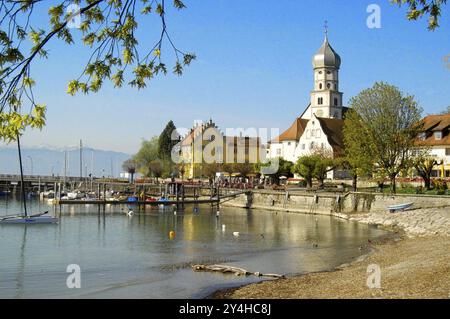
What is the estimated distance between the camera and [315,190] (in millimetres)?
77062

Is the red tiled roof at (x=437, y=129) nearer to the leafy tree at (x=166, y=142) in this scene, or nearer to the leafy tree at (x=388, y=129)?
the leafy tree at (x=388, y=129)

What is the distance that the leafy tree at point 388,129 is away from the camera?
202 feet

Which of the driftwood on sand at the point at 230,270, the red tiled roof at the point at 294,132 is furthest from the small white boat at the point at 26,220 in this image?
the red tiled roof at the point at 294,132

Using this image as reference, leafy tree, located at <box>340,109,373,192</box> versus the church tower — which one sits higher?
the church tower

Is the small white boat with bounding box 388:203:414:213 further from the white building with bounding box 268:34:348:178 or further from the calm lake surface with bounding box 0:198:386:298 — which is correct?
the white building with bounding box 268:34:348:178

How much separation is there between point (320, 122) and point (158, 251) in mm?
66926

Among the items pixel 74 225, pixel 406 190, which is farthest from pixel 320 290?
pixel 406 190

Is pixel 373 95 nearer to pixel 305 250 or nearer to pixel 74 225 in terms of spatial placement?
pixel 305 250

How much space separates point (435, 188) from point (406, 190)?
10.5 feet

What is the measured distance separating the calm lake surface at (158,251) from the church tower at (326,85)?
5716cm

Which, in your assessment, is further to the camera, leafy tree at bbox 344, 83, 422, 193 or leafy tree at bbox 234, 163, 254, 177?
leafy tree at bbox 234, 163, 254, 177

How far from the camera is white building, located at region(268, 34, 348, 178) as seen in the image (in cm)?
9862

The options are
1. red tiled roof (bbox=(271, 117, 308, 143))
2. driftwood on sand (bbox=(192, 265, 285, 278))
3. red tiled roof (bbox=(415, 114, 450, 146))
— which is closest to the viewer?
driftwood on sand (bbox=(192, 265, 285, 278))

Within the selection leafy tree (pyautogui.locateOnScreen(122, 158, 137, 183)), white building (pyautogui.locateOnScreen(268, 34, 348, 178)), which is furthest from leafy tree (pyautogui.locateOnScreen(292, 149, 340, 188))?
leafy tree (pyautogui.locateOnScreen(122, 158, 137, 183))
